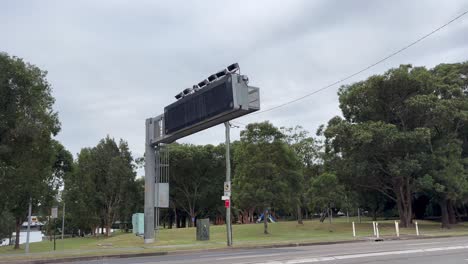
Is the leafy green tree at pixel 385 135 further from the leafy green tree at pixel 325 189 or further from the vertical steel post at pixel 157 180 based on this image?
the vertical steel post at pixel 157 180

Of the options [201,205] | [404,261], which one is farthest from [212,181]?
[404,261]

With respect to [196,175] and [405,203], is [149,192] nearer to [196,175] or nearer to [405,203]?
[405,203]

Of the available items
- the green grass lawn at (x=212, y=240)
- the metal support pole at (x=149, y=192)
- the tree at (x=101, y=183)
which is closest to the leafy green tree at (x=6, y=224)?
the tree at (x=101, y=183)

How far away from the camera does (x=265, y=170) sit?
35094 mm

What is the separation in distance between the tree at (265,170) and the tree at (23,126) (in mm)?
17856

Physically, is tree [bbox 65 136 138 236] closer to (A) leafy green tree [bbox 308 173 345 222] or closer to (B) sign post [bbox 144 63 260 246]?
(A) leafy green tree [bbox 308 173 345 222]

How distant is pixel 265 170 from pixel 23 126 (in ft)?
68.4

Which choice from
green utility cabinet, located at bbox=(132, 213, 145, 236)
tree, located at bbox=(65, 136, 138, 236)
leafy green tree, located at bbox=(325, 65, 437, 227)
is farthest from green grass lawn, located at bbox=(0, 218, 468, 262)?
tree, located at bbox=(65, 136, 138, 236)

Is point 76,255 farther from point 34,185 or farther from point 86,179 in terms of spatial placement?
point 86,179

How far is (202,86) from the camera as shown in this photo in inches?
923

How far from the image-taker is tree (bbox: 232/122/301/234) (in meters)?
34.8

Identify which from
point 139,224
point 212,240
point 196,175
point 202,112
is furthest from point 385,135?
point 196,175

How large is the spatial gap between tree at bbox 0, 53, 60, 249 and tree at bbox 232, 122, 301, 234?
58.6 ft

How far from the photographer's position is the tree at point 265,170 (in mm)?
34781
